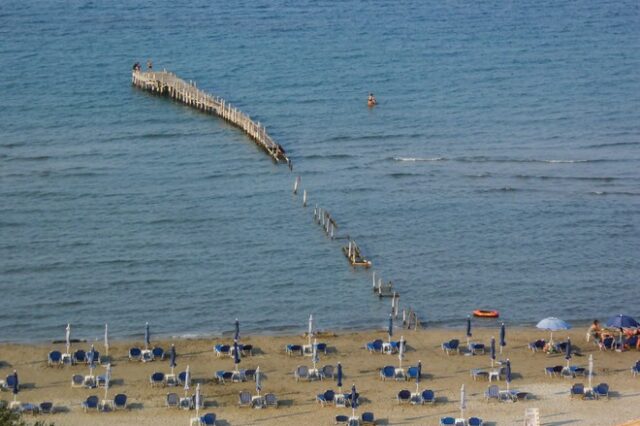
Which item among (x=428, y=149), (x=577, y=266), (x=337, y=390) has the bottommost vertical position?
(x=337, y=390)

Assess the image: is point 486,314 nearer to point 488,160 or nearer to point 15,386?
point 15,386

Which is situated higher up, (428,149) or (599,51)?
(599,51)

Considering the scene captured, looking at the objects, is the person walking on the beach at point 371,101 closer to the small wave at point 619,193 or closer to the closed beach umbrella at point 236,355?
the small wave at point 619,193

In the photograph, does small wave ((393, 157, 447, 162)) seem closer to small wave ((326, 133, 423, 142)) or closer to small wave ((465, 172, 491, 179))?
small wave ((465, 172, 491, 179))

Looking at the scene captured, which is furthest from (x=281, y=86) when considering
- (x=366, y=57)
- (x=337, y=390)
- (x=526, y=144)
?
(x=337, y=390)

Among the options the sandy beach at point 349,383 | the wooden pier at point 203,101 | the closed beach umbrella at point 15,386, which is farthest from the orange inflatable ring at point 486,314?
the wooden pier at point 203,101

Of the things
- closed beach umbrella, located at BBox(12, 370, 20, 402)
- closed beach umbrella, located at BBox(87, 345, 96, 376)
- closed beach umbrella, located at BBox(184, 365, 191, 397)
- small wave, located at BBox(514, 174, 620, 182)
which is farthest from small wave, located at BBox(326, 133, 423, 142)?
closed beach umbrella, located at BBox(12, 370, 20, 402)

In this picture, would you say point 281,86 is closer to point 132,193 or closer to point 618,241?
point 132,193

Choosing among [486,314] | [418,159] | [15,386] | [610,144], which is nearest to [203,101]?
[418,159]
